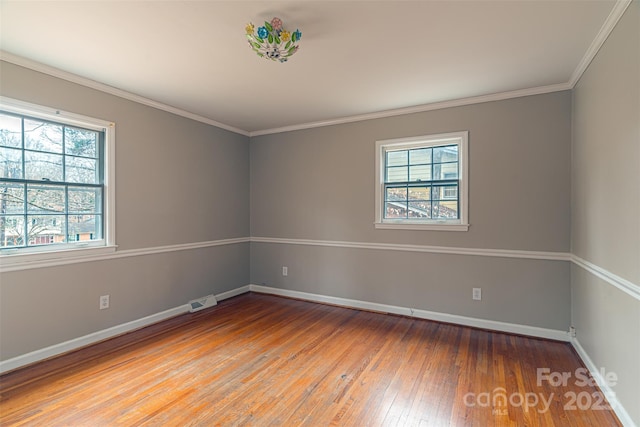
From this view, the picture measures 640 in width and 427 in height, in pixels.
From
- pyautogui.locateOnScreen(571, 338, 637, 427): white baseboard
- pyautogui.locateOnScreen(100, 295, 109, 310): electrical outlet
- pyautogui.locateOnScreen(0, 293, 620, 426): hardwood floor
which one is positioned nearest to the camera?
pyautogui.locateOnScreen(571, 338, 637, 427): white baseboard

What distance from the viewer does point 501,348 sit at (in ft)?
9.52

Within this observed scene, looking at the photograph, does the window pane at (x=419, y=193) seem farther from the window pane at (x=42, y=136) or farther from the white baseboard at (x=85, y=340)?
the window pane at (x=42, y=136)

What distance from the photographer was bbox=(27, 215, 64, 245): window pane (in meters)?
2.63

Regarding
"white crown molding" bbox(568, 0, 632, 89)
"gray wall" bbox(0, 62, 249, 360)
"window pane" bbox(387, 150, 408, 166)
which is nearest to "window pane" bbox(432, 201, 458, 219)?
"window pane" bbox(387, 150, 408, 166)

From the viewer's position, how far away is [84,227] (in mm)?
3000

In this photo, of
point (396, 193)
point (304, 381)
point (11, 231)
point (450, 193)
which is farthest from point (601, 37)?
point (11, 231)

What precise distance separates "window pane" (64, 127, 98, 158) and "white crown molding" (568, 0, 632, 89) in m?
4.32

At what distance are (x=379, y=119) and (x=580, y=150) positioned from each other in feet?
6.88

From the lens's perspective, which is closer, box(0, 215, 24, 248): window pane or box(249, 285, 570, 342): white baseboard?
box(0, 215, 24, 248): window pane

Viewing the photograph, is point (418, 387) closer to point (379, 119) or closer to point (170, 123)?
point (379, 119)

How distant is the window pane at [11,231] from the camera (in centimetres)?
246

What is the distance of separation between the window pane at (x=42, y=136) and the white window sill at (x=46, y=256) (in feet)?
2.98

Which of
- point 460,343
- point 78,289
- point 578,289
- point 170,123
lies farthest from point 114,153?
point 578,289

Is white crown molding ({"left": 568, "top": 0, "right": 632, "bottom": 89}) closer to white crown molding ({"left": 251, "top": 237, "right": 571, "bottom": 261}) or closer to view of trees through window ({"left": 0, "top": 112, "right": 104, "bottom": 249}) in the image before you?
white crown molding ({"left": 251, "top": 237, "right": 571, "bottom": 261})
